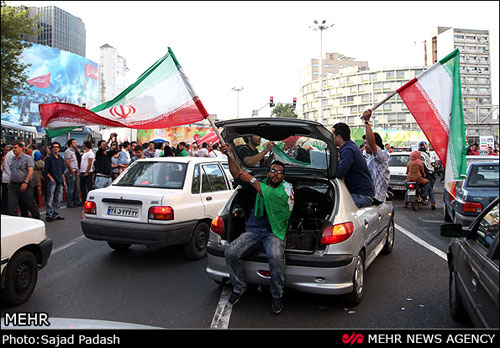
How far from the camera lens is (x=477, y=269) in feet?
9.14

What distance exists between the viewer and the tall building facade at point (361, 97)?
345ft

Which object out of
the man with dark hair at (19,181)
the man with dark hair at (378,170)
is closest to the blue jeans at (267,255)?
the man with dark hair at (378,170)

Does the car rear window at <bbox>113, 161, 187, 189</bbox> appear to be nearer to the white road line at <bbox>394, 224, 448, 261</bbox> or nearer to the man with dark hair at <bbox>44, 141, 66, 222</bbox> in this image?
the man with dark hair at <bbox>44, 141, 66, 222</bbox>

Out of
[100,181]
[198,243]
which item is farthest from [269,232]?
[100,181]

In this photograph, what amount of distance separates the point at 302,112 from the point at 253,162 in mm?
131791

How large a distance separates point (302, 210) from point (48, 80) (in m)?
54.1

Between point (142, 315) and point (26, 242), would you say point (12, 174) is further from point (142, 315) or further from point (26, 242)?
point (142, 315)

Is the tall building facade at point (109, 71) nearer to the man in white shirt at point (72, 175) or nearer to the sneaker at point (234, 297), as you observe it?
the man in white shirt at point (72, 175)

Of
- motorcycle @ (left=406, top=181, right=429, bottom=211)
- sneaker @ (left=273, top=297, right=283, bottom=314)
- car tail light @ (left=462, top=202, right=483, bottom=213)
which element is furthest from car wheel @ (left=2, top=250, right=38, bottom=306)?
motorcycle @ (left=406, top=181, right=429, bottom=211)

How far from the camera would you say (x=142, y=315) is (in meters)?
3.94

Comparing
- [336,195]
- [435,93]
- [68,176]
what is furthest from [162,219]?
[68,176]

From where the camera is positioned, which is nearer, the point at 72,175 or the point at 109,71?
the point at 72,175

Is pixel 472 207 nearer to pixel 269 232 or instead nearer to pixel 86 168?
pixel 269 232

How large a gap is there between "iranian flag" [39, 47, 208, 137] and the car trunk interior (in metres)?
A: 1.25
